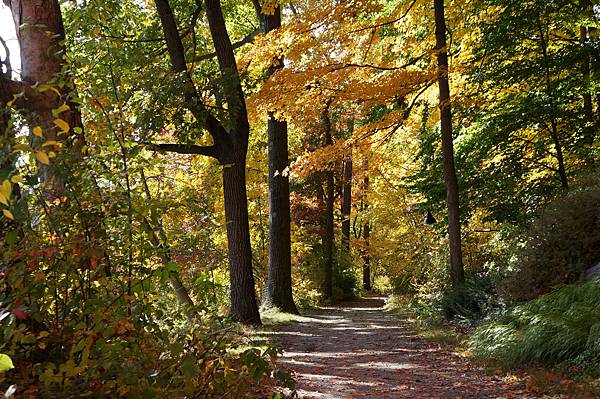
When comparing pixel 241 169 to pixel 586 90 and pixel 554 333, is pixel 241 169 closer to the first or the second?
pixel 554 333

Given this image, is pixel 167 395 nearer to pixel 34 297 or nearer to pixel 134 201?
pixel 34 297

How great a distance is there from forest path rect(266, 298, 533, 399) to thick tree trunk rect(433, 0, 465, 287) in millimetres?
1870

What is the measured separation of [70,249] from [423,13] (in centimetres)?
1074

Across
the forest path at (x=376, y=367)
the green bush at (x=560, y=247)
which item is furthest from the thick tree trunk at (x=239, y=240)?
the green bush at (x=560, y=247)

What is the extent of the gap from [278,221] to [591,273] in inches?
315

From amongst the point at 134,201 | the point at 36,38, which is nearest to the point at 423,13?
the point at 36,38

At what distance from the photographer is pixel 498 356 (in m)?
Answer: 7.02

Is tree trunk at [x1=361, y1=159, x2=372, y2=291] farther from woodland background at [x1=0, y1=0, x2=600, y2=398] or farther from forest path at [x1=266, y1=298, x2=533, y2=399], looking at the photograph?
forest path at [x1=266, y1=298, x2=533, y2=399]

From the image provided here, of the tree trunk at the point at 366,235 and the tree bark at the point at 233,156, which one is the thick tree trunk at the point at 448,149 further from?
the tree trunk at the point at 366,235

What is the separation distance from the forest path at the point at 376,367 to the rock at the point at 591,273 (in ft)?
6.97

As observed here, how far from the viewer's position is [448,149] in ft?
37.4

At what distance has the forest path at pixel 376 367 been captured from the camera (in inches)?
242

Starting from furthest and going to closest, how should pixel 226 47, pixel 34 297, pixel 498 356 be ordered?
pixel 226 47 → pixel 498 356 → pixel 34 297

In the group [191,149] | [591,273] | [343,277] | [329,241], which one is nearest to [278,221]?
[191,149]
